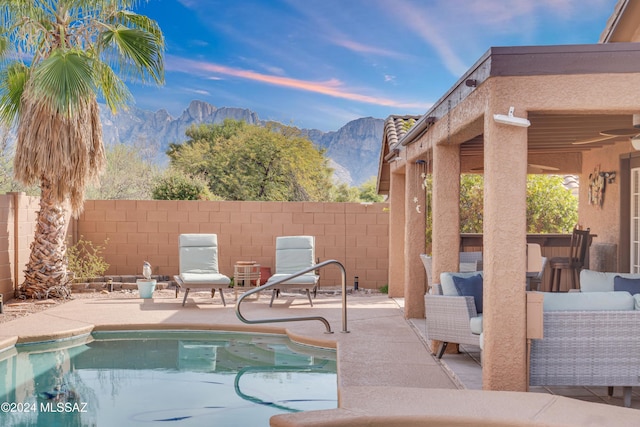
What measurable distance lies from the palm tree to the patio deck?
1.30m

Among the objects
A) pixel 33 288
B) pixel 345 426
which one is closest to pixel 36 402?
pixel 345 426

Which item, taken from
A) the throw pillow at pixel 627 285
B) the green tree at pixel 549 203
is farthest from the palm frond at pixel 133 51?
the green tree at pixel 549 203

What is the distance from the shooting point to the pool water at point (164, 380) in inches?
226

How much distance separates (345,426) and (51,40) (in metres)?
9.02

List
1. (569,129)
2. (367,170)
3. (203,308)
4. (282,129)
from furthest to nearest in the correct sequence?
1. (367,170)
2. (282,129)
3. (203,308)
4. (569,129)

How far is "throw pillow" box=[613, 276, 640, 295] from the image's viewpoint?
608 cm

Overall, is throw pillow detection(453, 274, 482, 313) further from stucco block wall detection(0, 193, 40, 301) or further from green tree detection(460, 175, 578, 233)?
green tree detection(460, 175, 578, 233)

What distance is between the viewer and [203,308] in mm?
10758

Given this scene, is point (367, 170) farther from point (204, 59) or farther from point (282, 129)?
point (282, 129)

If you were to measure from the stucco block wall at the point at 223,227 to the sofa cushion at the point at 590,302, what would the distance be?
863 cm

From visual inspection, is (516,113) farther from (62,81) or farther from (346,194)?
(346,194)

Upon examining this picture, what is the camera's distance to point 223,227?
45.4ft

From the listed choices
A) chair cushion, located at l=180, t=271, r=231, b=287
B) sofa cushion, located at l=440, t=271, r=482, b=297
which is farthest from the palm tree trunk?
sofa cushion, located at l=440, t=271, r=482, b=297

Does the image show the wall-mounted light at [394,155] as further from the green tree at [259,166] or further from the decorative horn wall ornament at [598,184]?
the green tree at [259,166]
